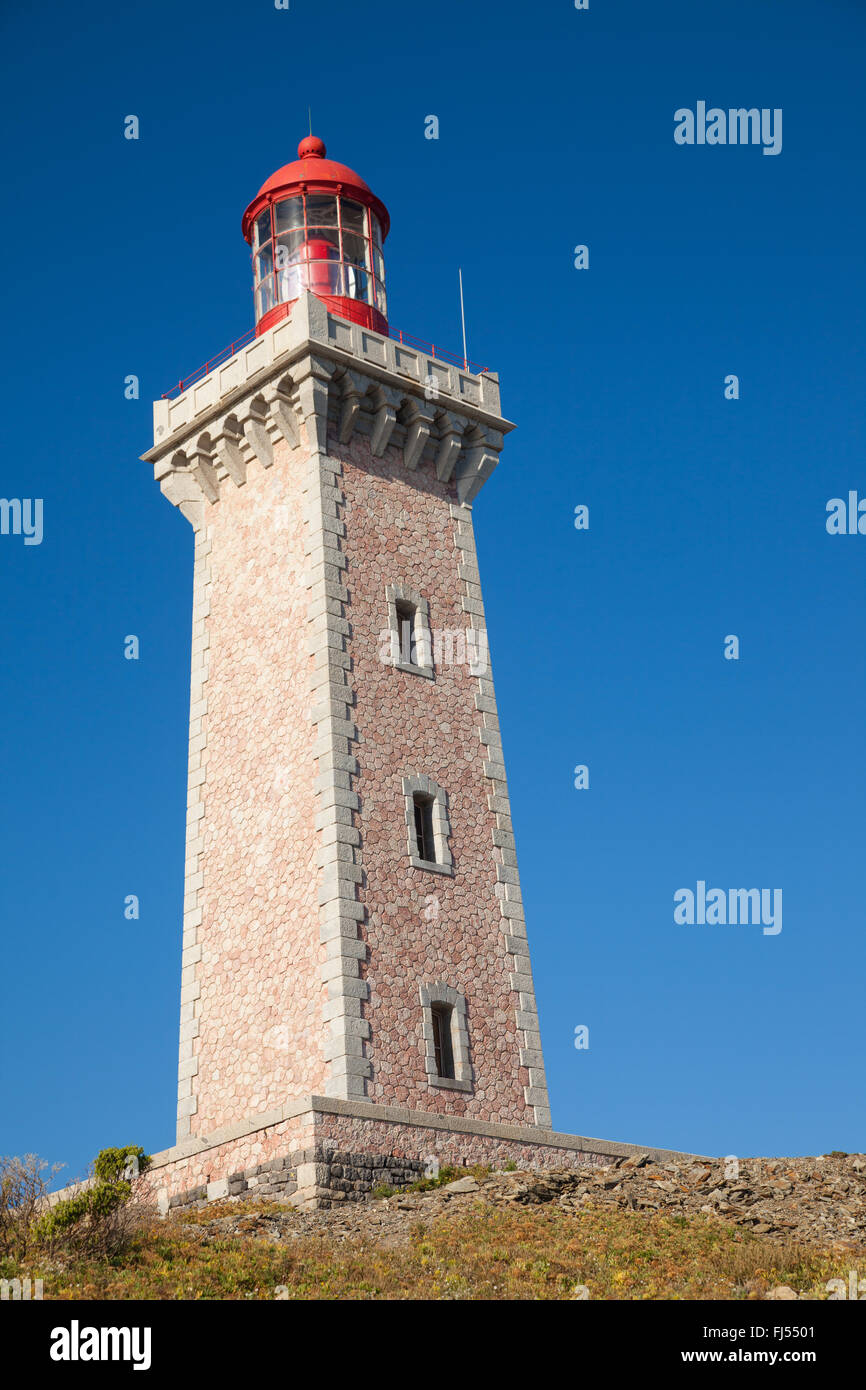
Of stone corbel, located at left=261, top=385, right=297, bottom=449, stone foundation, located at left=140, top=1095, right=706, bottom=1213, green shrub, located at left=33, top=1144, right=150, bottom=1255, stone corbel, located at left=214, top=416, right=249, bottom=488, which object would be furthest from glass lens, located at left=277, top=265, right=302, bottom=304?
green shrub, located at left=33, top=1144, right=150, bottom=1255

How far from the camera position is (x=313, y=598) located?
28391 mm

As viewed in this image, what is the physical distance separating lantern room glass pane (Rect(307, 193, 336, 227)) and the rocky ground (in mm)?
18580

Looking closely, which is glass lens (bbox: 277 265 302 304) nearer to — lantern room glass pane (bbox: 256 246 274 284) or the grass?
lantern room glass pane (bbox: 256 246 274 284)

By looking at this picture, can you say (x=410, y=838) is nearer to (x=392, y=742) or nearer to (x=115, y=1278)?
(x=392, y=742)

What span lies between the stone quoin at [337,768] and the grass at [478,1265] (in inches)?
128

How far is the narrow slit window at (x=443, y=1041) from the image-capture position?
2627 cm

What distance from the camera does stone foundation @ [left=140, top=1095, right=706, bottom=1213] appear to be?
2306cm

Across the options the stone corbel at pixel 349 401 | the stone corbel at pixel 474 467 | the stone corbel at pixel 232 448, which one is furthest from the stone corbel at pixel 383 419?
the stone corbel at pixel 232 448

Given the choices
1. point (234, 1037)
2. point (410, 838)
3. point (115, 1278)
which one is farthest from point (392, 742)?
point (115, 1278)

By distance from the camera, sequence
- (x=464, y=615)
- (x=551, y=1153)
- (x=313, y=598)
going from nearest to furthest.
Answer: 1. (x=551, y=1153)
2. (x=313, y=598)
3. (x=464, y=615)

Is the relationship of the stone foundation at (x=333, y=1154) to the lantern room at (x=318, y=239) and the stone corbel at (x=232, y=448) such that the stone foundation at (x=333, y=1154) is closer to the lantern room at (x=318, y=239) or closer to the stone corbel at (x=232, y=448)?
the stone corbel at (x=232, y=448)

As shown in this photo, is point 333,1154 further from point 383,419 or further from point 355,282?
point 355,282

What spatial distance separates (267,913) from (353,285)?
12849 millimetres

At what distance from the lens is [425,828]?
28.2 meters
